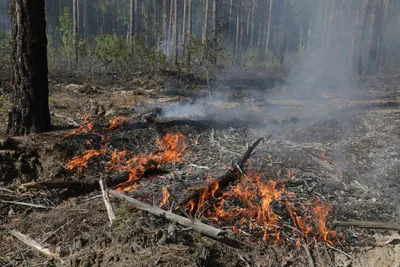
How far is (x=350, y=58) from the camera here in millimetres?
28750

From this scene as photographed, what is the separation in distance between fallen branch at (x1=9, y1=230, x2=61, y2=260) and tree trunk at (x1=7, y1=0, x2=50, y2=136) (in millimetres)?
2685

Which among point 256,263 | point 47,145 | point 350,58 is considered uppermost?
point 350,58

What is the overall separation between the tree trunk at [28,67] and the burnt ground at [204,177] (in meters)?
0.49

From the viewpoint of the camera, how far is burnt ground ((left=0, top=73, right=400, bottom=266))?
3.47 m

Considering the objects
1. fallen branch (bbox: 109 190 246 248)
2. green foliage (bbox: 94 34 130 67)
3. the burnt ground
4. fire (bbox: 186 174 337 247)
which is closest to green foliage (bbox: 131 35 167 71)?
green foliage (bbox: 94 34 130 67)

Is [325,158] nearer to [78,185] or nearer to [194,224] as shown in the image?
[194,224]

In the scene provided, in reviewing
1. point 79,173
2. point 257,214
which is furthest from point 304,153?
point 79,173

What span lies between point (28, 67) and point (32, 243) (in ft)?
11.4

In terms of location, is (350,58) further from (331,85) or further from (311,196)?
(311,196)

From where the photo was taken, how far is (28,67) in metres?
5.75

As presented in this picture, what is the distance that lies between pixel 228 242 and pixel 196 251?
468mm

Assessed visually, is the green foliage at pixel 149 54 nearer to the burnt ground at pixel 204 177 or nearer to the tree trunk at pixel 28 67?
the burnt ground at pixel 204 177

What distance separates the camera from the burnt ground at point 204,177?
347 cm

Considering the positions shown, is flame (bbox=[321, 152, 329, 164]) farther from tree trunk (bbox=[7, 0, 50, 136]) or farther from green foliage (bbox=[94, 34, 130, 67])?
green foliage (bbox=[94, 34, 130, 67])
